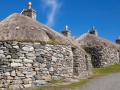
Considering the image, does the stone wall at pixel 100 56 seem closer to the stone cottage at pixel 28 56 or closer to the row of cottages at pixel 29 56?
the row of cottages at pixel 29 56

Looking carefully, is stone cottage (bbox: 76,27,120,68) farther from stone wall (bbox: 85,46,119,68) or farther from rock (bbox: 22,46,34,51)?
rock (bbox: 22,46,34,51)

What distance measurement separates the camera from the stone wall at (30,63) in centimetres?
1132

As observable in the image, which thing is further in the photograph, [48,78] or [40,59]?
[48,78]

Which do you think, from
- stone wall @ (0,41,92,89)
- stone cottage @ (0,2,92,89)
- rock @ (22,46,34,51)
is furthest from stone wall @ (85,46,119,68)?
rock @ (22,46,34,51)

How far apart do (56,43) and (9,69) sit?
12.4ft

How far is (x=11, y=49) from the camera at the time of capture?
11648 millimetres

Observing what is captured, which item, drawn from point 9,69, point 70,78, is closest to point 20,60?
point 9,69

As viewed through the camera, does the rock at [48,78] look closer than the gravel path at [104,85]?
No

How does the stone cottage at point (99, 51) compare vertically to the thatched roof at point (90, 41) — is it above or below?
below

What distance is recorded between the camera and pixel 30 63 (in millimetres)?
11977

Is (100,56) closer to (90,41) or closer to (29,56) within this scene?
(90,41)

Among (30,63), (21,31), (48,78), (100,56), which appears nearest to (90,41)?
(100,56)

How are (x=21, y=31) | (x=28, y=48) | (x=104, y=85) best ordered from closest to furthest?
(x=104, y=85)
(x=28, y=48)
(x=21, y=31)

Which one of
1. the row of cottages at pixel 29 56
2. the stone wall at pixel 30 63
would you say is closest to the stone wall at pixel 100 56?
the row of cottages at pixel 29 56
